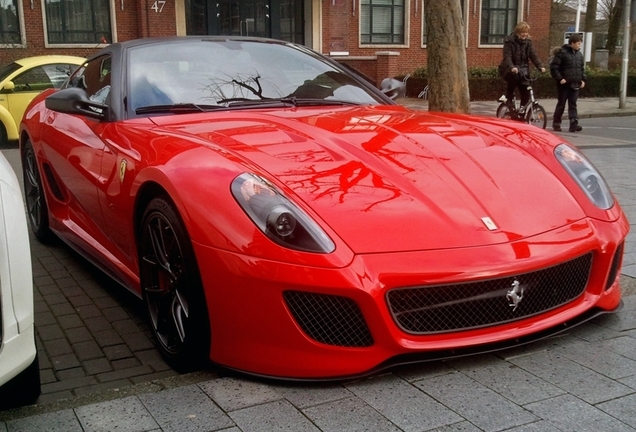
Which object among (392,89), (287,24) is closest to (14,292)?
(392,89)

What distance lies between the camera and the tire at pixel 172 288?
9.35ft

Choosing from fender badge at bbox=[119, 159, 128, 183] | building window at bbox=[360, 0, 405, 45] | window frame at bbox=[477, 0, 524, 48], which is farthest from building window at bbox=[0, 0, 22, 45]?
fender badge at bbox=[119, 159, 128, 183]

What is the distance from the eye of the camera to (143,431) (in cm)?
242

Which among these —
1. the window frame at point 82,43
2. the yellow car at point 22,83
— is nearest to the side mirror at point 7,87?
the yellow car at point 22,83

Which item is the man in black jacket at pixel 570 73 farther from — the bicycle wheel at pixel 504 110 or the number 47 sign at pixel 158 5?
the number 47 sign at pixel 158 5

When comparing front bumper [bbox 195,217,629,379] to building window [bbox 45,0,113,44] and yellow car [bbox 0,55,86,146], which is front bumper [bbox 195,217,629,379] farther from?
building window [bbox 45,0,113,44]

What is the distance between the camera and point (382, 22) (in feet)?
97.6

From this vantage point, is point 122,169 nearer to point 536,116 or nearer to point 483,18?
point 536,116

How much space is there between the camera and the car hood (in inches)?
108

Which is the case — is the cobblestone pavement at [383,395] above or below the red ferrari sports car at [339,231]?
below

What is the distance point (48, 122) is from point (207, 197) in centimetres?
250

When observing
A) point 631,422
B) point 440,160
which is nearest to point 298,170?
point 440,160

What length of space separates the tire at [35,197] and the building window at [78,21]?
67.9 feet

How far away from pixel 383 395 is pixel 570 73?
12.6 metres
